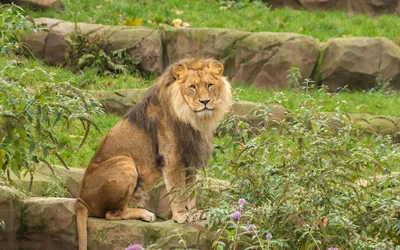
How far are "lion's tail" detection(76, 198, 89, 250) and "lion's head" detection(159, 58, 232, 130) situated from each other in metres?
1.06

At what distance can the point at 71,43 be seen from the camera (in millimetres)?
13484

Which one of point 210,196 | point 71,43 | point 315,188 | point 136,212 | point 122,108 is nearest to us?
point 315,188

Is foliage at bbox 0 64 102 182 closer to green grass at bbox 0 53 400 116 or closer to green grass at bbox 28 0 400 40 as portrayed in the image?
green grass at bbox 0 53 400 116

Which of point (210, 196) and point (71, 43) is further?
point (71, 43)

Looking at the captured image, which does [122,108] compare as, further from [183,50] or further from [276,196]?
[276,196]

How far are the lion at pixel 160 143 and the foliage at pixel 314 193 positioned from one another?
0.80 m

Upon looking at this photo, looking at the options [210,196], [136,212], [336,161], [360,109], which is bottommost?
[360,109]

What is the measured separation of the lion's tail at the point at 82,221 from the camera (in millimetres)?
7281

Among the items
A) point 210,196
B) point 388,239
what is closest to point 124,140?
point 210,196

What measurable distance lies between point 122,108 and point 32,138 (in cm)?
544

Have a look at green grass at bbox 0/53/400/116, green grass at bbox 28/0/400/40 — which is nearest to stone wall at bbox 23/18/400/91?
green grass at bbox 0/53/400/116

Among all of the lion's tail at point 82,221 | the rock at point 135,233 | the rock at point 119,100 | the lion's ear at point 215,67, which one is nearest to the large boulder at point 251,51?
the rock at point 119,100

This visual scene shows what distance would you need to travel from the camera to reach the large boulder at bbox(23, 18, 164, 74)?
13.6 metres

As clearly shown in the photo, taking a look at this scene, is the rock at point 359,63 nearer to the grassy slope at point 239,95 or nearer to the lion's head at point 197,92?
the grassy slope at point 239,95
